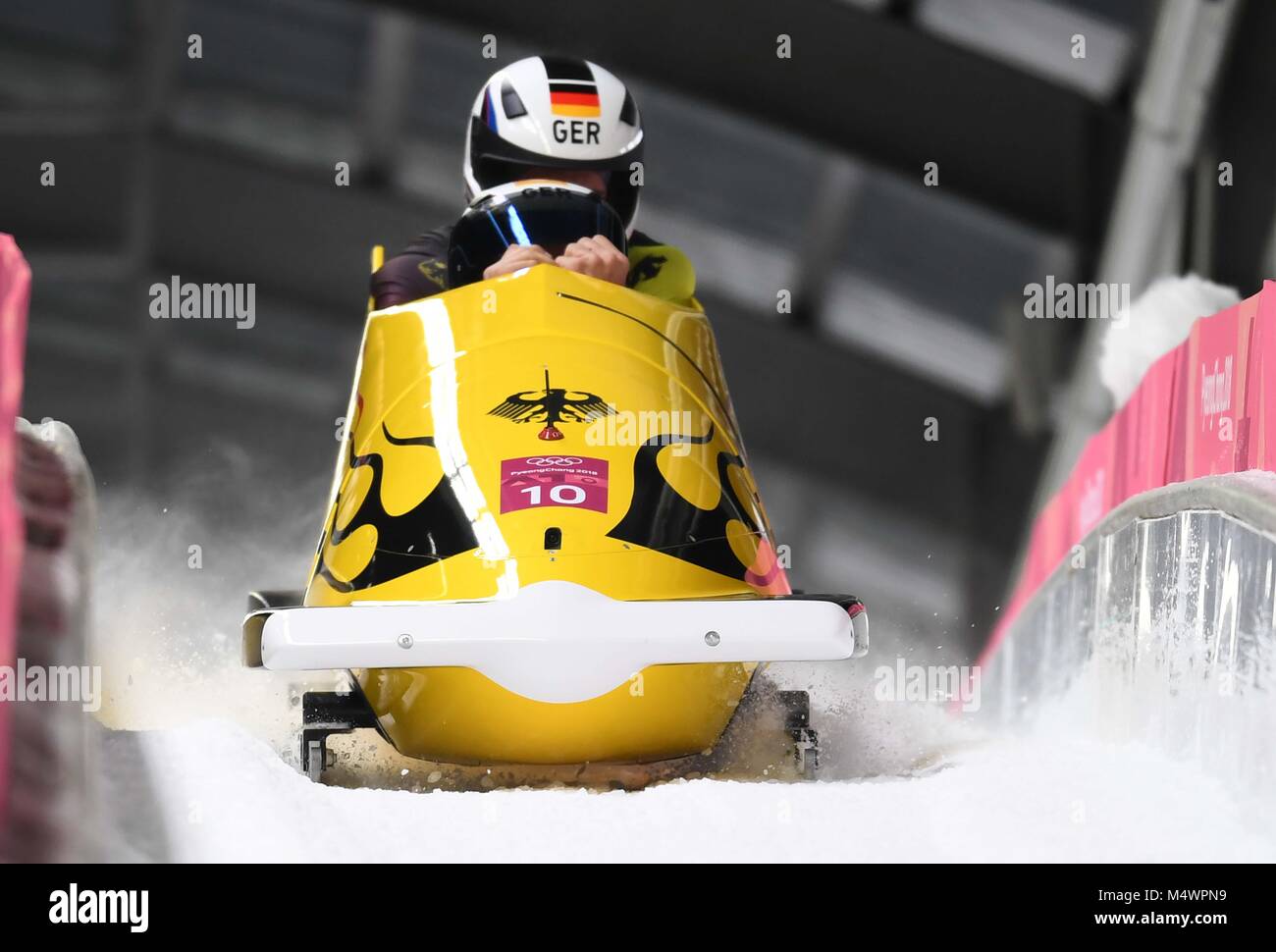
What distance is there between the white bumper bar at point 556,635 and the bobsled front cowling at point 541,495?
51 millimetres

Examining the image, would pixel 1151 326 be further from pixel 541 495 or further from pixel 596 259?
pixel 541 495

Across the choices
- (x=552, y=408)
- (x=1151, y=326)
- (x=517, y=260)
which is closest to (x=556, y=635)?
(x=552, y=408)

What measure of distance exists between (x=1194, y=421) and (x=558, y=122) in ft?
5.39

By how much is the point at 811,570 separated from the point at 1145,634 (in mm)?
8737

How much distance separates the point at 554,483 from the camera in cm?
311

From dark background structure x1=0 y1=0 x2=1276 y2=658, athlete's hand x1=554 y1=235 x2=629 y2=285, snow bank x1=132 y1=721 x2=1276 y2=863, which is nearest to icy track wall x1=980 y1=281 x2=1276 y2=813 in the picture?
snow bank x1=132 y1=721 x2=1276 y2=863

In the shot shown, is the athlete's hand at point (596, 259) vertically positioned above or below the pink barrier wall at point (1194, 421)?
above

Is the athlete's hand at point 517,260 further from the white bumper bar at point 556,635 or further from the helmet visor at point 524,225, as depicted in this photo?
the white bumper bar at point 556,635

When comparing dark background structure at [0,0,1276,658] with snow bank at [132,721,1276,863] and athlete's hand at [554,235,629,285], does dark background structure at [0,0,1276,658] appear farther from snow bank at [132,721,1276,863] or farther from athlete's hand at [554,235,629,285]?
snow bank at [132,721,1276,863]

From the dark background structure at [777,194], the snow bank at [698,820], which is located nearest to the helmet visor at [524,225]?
the snow bank at [698,820]

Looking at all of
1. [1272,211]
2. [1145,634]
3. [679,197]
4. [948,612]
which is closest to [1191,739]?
[1145,634]

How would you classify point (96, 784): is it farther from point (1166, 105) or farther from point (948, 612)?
point (948, 612)

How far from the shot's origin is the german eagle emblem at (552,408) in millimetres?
3248

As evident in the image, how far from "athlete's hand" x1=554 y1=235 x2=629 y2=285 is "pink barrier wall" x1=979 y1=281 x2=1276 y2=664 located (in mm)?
1250
